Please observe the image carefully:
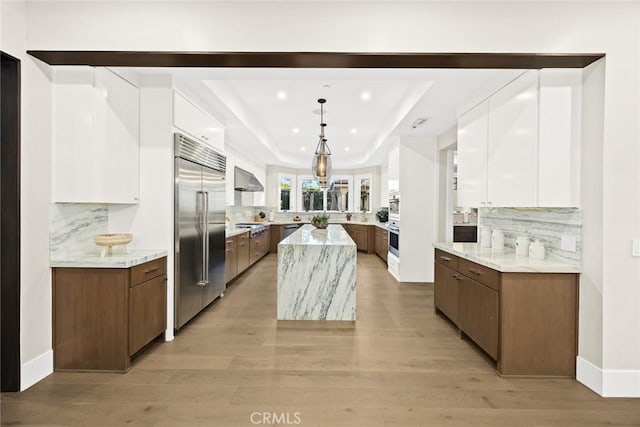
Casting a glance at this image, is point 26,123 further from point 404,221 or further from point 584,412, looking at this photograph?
point 404,221

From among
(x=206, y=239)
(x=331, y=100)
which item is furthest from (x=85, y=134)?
(x=331, y=100)

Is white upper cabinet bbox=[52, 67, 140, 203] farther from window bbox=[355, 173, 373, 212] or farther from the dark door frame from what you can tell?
window bbox=[355, 173, 373, 212]

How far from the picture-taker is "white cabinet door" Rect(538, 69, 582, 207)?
2.50 metres

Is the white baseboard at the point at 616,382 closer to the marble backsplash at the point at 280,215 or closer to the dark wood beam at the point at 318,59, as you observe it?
the dark wood beam at the point at 318,59

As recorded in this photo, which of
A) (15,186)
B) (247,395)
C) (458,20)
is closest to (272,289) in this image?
(247,395)

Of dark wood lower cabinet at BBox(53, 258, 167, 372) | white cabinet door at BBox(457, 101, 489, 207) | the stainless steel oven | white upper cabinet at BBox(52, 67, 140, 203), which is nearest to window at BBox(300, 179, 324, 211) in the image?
the stainless steel oven

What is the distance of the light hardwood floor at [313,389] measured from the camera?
2.02 meters

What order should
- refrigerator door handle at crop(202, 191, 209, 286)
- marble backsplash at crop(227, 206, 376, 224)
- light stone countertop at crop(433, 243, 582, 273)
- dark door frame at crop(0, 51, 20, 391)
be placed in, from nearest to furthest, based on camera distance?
1. dark door frame at crop(0, 51, 20, 391)
2. light stone countertop at crop(433, 243, 582, 273)
3. refrigerator door handle at crop(202, 191, 209, 286)
4. marble backsplash at crop(227, 206, 376, 224)

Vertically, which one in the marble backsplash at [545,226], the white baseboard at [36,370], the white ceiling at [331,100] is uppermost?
the white ceiling at [331,100]

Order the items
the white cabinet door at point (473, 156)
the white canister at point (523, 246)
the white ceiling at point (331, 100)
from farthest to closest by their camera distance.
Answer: the white cabinet door at point (473, 156), the white ceiling at point (331, 100), the white canister at point (523, 246)

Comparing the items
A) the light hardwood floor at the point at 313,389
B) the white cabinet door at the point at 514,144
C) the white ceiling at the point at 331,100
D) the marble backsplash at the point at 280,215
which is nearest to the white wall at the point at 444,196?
the white ceiling at the point at 331,100

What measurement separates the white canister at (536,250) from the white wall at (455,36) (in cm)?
49

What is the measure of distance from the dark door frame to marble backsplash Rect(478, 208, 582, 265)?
4195 millimetres

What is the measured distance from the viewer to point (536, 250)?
9.19 ft
